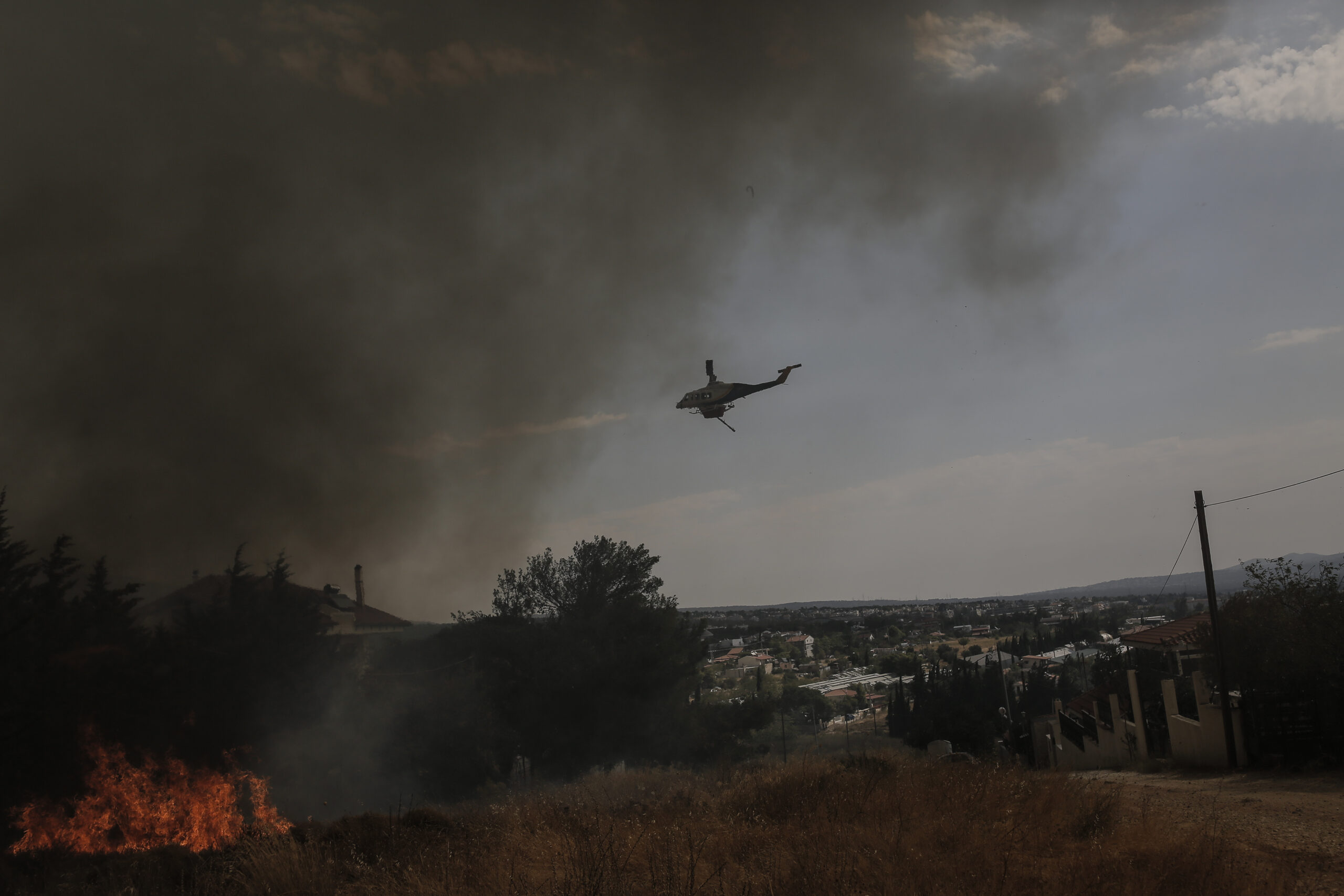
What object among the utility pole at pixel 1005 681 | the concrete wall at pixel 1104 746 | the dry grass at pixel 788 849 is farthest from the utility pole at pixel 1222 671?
the utility pole at pixel 1005 681

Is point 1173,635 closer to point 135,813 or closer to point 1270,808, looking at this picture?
point 1270,808

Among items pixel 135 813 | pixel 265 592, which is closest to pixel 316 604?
pixel 265 592

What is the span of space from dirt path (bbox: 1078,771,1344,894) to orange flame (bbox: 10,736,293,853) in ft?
58.0

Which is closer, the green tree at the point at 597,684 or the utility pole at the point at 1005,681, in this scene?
the green tree at the point at 597,684

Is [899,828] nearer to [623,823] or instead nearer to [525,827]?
[623,823]

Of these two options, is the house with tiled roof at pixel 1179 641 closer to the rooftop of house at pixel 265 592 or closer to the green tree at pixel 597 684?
the green tree at pixel 597 684

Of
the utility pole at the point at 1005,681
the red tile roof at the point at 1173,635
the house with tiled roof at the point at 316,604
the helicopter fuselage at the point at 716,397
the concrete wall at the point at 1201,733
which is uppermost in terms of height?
the helicopter fuselage at the point at 716,397

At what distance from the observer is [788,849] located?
28.3 ft

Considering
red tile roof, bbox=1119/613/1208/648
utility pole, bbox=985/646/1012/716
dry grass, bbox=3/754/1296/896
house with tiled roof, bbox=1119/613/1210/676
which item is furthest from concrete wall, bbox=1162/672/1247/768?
utility pole, bbox=985/646/1012/716

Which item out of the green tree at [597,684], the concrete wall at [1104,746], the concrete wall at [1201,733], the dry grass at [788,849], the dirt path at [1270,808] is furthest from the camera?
the green tree at [597,684]

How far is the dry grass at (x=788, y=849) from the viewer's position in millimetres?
7355

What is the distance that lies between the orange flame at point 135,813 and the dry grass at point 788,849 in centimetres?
815

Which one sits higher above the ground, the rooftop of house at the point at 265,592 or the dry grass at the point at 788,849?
the rooftop of house at the point at 265,592

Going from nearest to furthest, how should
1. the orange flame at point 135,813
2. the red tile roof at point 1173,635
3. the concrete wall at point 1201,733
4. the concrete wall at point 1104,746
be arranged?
the orange flame at point 135,813 < the concrete wall at point 1201,733 < the concrete wall at point 1104,746 < the red tile roof at point 1173,635
